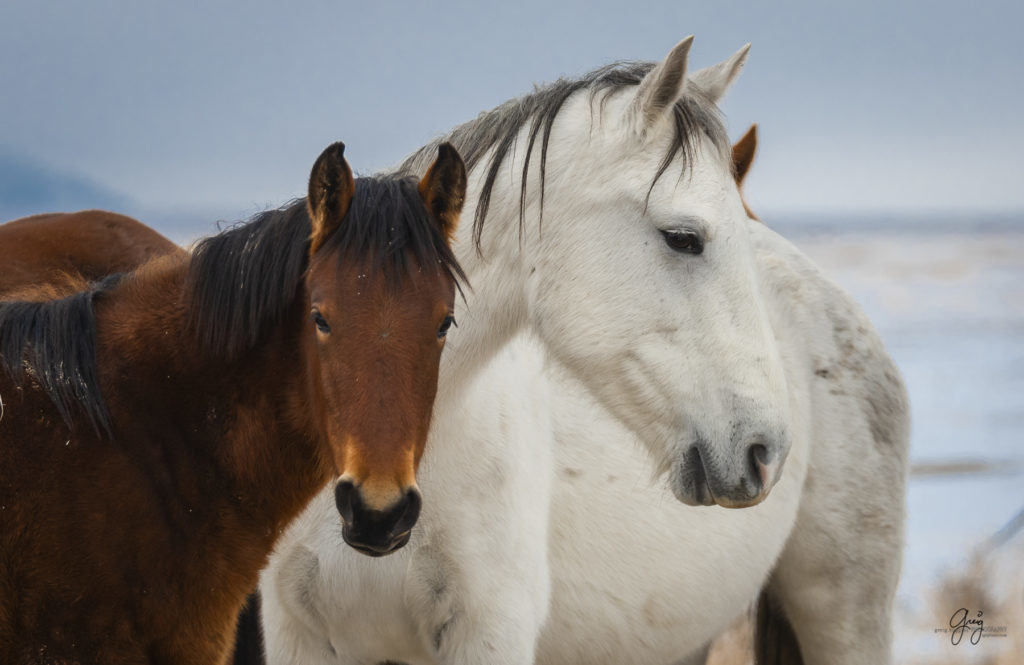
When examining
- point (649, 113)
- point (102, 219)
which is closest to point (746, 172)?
point (649, 113)

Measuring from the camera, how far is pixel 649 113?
327cm

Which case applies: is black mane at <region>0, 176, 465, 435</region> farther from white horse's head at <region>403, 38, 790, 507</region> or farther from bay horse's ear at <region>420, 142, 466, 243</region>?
white horse's head at <region>403, 38, 790, 507</region>

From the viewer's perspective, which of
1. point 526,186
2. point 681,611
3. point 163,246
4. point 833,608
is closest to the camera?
point 526,186

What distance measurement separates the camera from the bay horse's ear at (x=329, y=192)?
276 cm

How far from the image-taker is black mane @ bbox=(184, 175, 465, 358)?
280cm

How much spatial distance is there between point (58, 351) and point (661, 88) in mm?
1909

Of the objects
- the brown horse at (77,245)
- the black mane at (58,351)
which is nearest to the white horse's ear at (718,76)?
the black mane at (58,351)

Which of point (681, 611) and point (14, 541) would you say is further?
point (681, 611)

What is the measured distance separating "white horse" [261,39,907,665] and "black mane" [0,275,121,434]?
963 mm

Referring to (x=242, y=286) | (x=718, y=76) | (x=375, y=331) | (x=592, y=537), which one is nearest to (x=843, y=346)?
(x=592, y=537)

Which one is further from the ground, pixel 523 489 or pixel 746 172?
pixel 746 172

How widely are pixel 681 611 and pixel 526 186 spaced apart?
6.64 ft

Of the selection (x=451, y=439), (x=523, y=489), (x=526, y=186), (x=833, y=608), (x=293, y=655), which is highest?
(x=526, y=186)

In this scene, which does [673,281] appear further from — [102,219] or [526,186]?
[102,219]
